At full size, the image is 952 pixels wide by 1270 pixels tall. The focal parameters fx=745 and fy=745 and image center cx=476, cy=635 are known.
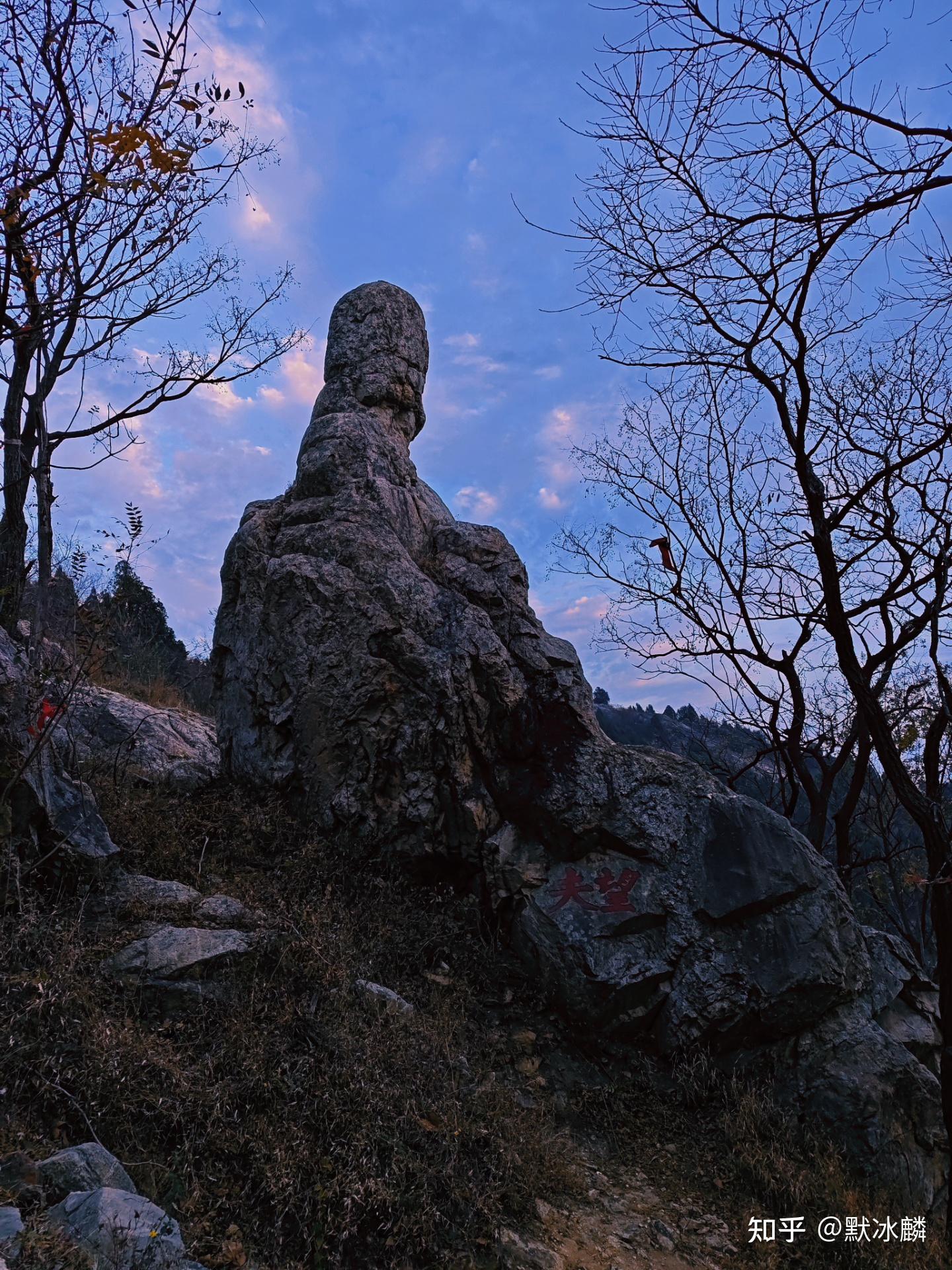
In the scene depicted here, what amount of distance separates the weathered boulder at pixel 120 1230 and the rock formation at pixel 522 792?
12.4ft

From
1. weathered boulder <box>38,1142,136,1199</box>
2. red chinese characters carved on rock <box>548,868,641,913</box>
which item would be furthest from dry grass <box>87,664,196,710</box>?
weathered boulder <box>38,1142,136,1199</box>

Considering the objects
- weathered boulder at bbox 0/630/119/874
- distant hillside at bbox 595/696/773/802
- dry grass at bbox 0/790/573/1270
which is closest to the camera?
dry grass at bbox 0/790/573/1270

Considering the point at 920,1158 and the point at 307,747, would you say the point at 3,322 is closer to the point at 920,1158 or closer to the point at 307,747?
the point at 307,747

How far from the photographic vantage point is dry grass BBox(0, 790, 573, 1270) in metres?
3.54

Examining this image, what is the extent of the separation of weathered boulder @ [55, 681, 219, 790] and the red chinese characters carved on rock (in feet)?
13.0

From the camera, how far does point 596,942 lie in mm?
6207

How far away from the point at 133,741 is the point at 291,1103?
4748 mm

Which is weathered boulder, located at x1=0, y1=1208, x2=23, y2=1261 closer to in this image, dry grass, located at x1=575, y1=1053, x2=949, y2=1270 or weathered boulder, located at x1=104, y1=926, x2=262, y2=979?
weathered boulder, located at x1=104, y1=926, x2=262, y2=979

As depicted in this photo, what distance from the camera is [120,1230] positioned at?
279cm

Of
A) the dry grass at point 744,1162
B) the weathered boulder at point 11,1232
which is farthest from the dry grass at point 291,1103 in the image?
the dry grass at point 744,1162

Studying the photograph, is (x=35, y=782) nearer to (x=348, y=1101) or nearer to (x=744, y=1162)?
(x=348, y=1101)

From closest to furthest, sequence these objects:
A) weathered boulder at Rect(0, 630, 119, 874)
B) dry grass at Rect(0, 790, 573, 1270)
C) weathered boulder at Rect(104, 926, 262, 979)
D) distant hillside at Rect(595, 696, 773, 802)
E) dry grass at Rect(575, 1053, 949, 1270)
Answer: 1. dry grass at Rect(0, 790, 573, 1270)
2. dry grass at Rect(575, 1053, 949, 1270)
3. weathered boulder at Rect(104, 926, 262, 979)
4. weathered boulder at Rect(0, 630, 119, 874)
5. distant hillside at Rect(595, 696, 773, 802)

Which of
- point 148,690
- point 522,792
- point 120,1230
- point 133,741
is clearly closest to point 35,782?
point 133,741

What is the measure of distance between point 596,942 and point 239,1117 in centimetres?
323
